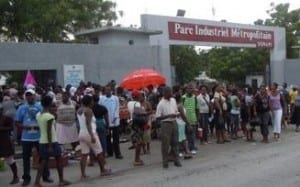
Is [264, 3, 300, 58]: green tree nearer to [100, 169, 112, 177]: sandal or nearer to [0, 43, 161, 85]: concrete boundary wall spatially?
[0, 43, 161, 85]: concrete boundary wall

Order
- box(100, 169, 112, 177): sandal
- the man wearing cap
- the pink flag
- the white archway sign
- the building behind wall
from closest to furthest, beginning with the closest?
the man wearing cap < box(100, 169, 112, 177): sandal < the pink flag < the building behind wall < the white archway sign

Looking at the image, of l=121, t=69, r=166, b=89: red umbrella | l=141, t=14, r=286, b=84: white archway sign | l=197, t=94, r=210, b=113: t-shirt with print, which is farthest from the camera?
l=141, t=14, r=286, b=84: white archway sign

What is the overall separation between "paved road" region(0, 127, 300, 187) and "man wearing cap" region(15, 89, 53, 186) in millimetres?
808

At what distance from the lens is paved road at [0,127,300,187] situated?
10867 mm

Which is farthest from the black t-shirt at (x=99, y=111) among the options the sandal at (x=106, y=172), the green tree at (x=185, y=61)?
the green tree at (x=185, y=61)

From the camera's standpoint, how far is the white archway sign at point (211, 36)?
78.6 ft

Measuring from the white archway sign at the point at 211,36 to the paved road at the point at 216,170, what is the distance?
26.7 ft

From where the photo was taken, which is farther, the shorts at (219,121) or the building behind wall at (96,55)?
the building behind wall at (96,55)

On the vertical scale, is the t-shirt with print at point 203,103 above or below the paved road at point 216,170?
above

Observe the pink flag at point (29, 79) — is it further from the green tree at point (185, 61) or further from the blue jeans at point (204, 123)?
the green tree at point (185, 61)

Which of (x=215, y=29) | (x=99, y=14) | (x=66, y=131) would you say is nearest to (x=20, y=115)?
(x=66, y=131)

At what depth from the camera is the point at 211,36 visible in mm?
26562

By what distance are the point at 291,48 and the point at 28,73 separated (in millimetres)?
33175

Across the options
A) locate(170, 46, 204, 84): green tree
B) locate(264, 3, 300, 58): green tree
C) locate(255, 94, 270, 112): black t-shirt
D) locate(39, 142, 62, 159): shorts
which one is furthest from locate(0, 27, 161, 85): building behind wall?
locate(264, 3, 300, 58): green tree
